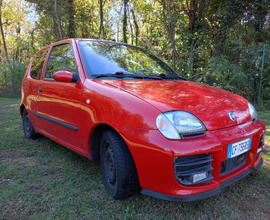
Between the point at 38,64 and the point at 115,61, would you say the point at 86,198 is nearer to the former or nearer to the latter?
the point at 115,61

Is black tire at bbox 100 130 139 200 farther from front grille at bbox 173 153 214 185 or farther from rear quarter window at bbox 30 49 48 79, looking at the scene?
rear quarter window at bbox 30 49 48 79

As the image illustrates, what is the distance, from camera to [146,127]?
1.50 meters

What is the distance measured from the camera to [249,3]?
29.3ft

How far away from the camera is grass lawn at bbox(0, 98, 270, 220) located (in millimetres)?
1627

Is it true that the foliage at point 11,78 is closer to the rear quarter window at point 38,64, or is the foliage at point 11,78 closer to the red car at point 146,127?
the rear quarter window at point 38,64

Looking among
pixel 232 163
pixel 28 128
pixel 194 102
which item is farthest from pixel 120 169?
pixel 28 128

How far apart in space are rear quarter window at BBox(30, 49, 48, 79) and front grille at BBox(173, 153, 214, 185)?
2567 mm

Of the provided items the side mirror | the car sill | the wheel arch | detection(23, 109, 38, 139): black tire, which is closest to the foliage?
detection(23, 109, 38, 139): black tire

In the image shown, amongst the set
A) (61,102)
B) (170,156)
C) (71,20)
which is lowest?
(170,156)

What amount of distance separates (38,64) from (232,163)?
3.13 m

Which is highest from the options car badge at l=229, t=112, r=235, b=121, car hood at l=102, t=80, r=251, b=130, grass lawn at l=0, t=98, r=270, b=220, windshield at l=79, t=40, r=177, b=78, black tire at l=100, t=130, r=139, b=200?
windshield at l=79, t=40, r=177, b=78

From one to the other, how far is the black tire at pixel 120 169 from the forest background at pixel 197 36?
5535 millimetres

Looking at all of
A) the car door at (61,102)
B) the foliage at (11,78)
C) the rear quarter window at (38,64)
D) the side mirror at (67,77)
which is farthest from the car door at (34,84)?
the foliage at (11,78)

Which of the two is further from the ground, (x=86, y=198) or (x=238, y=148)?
(x=238, y=148)
